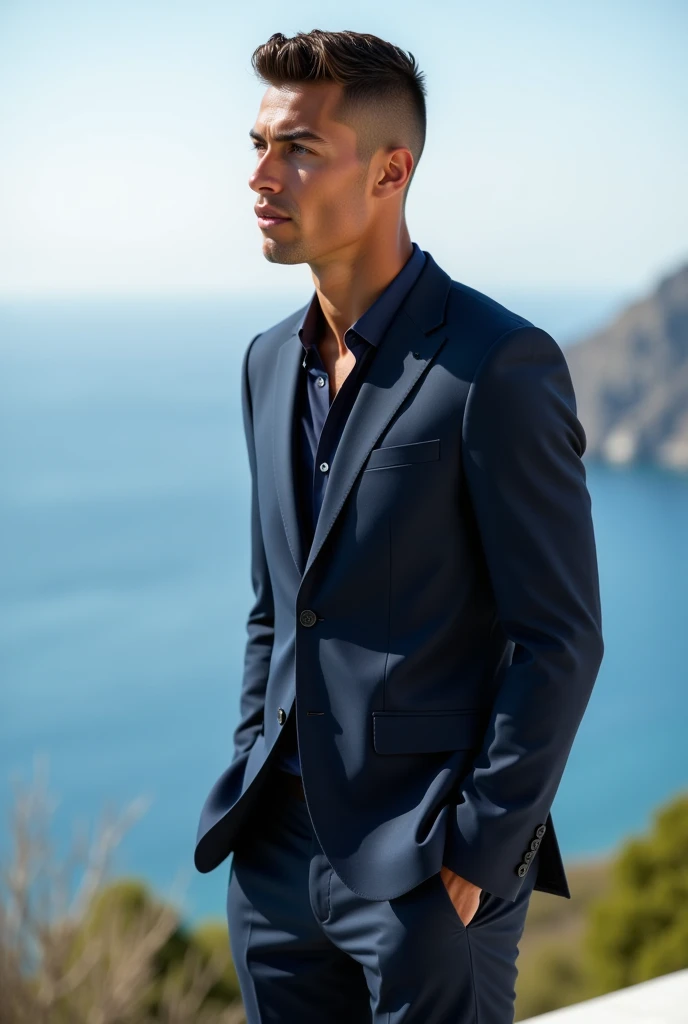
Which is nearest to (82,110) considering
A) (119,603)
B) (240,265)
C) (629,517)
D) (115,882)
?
(240,265)

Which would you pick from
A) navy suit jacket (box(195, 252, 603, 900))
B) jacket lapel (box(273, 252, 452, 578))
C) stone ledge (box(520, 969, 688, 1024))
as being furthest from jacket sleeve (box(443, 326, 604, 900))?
stone ledge (box(520, 969, 688, 1024))

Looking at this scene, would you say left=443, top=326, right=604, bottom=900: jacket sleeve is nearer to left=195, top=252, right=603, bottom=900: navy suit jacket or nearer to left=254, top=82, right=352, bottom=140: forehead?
A: left=195, top=252, right=603, bottom=900: navy suit jacket

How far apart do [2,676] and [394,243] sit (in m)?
27.5

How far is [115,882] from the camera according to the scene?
4730mm

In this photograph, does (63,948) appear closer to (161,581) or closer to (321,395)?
(321,395)

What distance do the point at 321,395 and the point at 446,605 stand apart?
1.13 feet

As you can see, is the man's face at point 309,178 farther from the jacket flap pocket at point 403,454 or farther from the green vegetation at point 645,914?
the green vegetation at point 645,914

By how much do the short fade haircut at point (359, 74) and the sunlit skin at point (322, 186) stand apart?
0.4 inches

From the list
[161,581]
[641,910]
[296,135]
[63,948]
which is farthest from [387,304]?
[161,581]

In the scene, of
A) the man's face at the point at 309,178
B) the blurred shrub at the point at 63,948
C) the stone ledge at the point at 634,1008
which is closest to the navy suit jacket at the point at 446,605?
the man's face at the point at 309,178

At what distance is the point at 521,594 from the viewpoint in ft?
4.19

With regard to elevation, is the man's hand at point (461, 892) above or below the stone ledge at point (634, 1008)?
above

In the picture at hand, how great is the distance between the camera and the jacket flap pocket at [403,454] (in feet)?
4.28

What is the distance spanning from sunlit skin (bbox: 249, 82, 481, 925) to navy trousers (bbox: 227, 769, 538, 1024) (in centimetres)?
69
